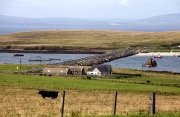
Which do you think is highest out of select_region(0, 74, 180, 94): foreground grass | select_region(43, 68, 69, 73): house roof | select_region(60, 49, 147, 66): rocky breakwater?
select_region(60, 49, 147, 66): rocky breakwater

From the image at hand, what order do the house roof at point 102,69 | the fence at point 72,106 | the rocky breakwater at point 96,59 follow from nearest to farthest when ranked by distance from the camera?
the fence at point 72,106
the house roof at point 102,69
the rocky breakwater at point 96,59

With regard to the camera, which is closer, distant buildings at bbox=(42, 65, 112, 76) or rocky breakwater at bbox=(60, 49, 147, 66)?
distant buildings at bbox=(42, 65, 112, 76)

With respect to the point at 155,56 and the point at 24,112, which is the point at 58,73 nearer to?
the point at 24,112

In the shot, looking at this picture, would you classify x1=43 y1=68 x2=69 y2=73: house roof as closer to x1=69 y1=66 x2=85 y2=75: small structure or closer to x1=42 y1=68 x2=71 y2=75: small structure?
x1=42 y1=68 x2=71 y2=75: small structure

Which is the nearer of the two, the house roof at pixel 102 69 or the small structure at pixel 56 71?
the small structure at pixel 56 71

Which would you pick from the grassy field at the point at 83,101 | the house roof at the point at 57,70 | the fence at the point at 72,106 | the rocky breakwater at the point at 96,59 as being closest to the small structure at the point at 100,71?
the house roof at the point at 57,70

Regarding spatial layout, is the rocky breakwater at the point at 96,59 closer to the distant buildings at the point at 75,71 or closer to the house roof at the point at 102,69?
the house roof at the point at 102,69

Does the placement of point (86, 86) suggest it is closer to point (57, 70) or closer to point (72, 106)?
point (72, 106)

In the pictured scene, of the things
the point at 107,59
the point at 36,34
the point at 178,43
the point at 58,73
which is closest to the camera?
the point at 58,73

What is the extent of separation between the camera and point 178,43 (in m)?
131

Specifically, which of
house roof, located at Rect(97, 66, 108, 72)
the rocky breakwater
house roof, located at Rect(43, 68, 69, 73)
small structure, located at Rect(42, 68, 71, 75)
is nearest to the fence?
small structure, located at Rect(42, 68, 71, 75)

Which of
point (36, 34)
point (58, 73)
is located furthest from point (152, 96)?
point (36, 34)

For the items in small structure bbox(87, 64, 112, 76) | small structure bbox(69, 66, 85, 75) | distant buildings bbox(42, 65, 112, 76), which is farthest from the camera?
small structure bbox(87, 64, 112, 76)

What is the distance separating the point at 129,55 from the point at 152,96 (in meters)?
90.4
